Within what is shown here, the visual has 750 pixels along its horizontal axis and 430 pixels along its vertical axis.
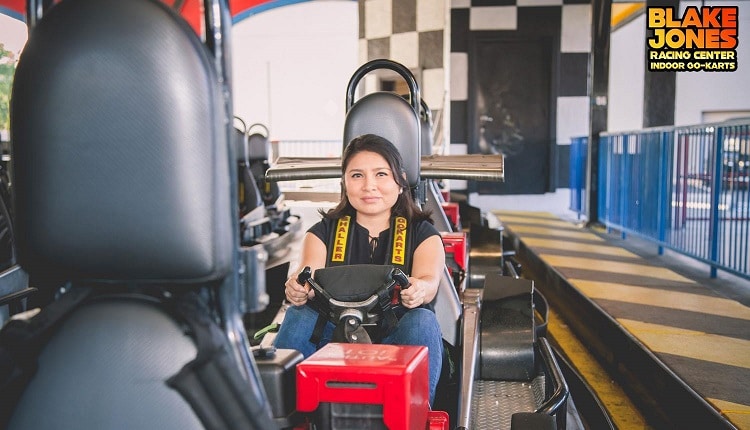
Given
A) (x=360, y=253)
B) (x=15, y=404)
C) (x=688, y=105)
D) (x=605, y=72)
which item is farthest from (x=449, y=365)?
(x=688, y=105)

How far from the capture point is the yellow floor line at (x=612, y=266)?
13.0ft

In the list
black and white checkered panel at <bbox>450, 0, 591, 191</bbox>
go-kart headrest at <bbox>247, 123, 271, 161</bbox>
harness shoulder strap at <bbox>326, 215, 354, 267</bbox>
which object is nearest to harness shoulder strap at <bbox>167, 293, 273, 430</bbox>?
harness shoulder strap at <bbox>326, 215, 354, 267</bbox>

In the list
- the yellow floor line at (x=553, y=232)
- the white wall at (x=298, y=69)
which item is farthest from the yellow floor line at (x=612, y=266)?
the white wall at (x=298, y=69)

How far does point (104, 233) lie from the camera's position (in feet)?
2.63

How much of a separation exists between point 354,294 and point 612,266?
3.15 meters

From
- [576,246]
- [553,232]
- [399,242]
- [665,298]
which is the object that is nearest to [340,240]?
[399,242]

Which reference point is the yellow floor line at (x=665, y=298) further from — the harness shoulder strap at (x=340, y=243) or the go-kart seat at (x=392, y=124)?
the harness shoulder strap at (x=340, y=243)

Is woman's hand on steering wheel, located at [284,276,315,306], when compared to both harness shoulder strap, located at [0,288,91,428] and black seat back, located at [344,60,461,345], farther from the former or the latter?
harness shoulder strap, located at [0,288,91,428]

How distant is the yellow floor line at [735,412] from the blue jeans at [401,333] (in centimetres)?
82

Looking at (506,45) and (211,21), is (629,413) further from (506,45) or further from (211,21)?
(506,45)

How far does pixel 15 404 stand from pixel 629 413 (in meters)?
2.08

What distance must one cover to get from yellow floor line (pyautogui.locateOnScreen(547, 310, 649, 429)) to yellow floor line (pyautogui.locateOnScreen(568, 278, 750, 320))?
0.69 feet

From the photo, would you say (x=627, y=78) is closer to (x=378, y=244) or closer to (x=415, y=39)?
(x=415, y=39)

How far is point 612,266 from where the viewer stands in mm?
4305
